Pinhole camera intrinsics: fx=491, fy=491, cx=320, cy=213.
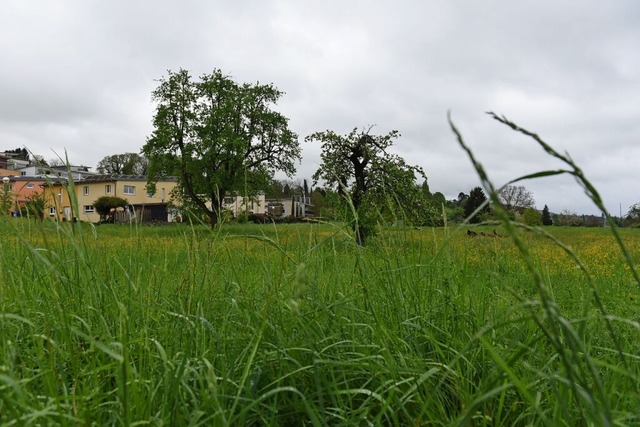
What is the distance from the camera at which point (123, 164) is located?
9281 cm

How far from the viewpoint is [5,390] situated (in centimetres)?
125

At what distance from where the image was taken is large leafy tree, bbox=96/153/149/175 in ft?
303

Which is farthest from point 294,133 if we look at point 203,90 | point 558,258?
point 558,258

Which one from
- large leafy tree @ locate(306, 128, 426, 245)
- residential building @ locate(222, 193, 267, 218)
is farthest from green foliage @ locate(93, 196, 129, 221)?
residential building @ locate(222, 193, 267, 218)

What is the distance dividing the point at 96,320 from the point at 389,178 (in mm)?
12974

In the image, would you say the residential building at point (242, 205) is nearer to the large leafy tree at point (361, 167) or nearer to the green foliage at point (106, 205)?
the large leafy tree at point (361, 167)

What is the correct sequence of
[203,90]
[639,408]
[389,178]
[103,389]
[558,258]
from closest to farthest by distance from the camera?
[639,408] → [103,389] → [558,258] → [389,178] → [203,90]

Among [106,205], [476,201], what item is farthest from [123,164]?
[476,201]

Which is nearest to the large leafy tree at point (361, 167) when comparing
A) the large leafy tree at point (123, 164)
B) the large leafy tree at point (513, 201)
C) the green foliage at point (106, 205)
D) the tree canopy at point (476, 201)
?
the large leafy tree at point (513, 201)

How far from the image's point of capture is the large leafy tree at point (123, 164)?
9225cm

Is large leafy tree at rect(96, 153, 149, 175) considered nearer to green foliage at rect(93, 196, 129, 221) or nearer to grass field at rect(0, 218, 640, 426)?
green foliage at rect(93, 196, 129, 221)

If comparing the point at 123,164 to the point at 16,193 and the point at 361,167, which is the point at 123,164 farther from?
the point at 16,193

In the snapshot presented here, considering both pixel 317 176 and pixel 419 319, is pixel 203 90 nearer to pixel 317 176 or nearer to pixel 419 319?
pixel 317 176

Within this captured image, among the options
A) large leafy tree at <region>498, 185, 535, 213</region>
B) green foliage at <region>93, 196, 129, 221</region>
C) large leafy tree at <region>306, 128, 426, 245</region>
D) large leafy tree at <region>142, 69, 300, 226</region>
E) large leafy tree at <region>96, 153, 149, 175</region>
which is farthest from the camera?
large leafy tree at <region>96, 153, 149, 175</region>
